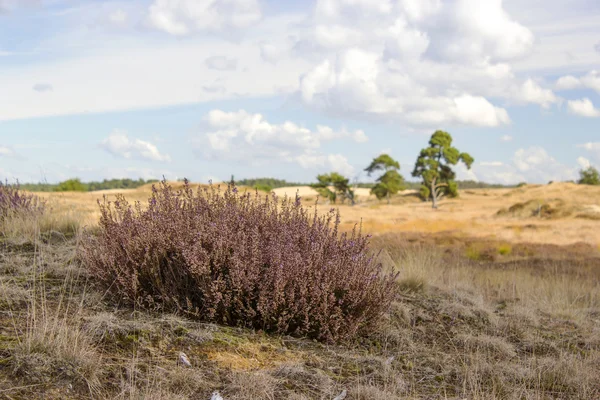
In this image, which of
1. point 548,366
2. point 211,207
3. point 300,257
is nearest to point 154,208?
point 211,207

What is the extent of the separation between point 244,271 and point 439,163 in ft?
193

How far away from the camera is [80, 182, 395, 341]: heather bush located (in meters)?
4.30

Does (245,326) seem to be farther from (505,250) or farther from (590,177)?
(590,177)

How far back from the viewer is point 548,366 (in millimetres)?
4562

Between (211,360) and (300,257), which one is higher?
(300,257)

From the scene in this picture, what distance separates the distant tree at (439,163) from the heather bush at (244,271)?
5507 centimetres

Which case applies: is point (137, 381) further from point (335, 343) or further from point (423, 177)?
point (423, 177)

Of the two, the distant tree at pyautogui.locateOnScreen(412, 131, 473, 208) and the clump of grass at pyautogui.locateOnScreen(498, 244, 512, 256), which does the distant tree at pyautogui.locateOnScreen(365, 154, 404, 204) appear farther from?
the clump of grass at pyautogui.locateOnScreen(498, 244, 512, 256)

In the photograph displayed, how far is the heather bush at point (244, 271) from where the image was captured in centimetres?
430

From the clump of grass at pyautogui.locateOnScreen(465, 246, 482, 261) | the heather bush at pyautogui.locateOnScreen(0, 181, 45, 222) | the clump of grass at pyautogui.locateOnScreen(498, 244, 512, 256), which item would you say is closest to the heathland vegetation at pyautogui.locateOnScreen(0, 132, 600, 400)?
the heather bush at pyautogui.locateOnScreen(0, 181, 45, 222)

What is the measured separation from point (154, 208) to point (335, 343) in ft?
7.33

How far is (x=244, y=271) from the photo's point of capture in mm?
4367

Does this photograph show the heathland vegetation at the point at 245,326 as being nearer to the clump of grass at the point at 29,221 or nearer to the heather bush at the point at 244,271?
the heather bush at the point at 244,271

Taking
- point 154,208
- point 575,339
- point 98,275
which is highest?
point 154,208
